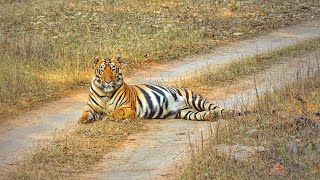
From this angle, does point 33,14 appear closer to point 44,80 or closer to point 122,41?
point 122,41

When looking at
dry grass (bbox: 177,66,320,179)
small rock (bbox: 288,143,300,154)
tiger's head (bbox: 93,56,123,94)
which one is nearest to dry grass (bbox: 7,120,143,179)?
tiger's head (bbox: 93,56,123,94)

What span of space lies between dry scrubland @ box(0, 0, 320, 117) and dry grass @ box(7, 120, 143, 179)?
1.78 meters

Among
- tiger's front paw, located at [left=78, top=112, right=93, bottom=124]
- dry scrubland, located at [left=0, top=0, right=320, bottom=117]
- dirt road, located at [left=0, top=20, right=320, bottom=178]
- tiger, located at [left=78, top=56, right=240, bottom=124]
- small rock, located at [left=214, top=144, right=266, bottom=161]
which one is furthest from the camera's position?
dry scrubland, located at [left=0, top=0, right=320, bottom=117]

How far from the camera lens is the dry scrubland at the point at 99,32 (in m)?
11.5

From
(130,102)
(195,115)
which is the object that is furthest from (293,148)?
(130,102)

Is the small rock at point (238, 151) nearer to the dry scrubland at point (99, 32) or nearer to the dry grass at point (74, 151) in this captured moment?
the dry grass at point (74, 151)

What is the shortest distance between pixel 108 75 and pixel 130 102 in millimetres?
447

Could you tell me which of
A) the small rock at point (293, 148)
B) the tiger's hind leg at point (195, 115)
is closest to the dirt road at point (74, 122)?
the tiger's hind leg at point (195, 115)

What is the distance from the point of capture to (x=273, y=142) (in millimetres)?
6977

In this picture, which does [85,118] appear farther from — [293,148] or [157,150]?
[293,148]

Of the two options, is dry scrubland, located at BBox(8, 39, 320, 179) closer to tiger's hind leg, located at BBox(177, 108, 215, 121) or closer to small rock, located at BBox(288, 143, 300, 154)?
small rock, located at BBox(288, 143, 300, 154)

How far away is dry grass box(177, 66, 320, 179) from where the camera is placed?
615 centimetres

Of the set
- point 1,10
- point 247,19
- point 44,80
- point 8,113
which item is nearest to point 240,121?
point 8,113

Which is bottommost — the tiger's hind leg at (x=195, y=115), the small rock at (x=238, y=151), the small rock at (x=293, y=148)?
the tiger's hind leg at (x=195, y=115)
